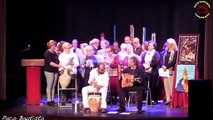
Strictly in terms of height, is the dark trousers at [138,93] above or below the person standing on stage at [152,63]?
below

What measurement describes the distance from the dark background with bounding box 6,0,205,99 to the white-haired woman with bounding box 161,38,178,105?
2.08 metres

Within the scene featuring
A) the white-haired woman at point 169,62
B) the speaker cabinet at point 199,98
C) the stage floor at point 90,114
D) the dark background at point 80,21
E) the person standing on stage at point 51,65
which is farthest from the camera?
the dark background at point 80,21

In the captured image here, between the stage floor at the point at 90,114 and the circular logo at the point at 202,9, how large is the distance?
8.02ft

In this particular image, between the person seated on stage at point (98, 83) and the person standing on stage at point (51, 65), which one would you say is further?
the person standing on stage at point (51, 65)

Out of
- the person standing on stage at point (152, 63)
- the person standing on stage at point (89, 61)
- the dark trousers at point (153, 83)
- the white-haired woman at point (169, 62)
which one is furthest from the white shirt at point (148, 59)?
the person standing on stage at point (89, 61)

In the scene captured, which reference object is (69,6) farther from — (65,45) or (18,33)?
(65,45)

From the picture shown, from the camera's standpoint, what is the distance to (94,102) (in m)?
9.12

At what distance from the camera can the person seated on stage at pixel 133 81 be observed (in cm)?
904

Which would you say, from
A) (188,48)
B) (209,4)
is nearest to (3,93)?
(188,48)

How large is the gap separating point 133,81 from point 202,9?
9.55 ft

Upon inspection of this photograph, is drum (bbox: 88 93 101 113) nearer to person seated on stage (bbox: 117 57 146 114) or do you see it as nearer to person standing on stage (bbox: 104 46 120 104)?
person seated on stage (bbox: 117 57 146 114)

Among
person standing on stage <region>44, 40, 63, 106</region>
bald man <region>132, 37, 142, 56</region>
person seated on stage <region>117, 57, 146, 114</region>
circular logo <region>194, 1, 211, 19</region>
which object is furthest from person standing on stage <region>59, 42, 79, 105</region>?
circular logo <region>194, 1, 211, 19</region>

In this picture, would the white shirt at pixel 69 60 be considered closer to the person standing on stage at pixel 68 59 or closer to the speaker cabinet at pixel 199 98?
the person standing on stage at pixel 68 59

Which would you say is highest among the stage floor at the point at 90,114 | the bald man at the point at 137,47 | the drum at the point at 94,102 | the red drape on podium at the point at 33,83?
the bald man at the point at 137,47
